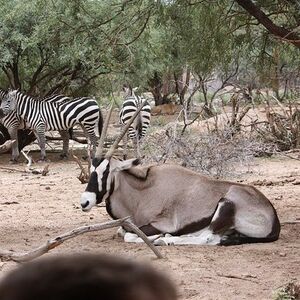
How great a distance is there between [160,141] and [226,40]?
2.66 m

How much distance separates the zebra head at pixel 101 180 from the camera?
7.39 m

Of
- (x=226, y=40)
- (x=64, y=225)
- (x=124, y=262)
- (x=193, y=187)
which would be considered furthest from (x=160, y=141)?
(x=124, y=262)

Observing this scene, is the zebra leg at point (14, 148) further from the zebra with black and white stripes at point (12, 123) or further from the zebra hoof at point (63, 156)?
the zebra hoof at point (63, 156)

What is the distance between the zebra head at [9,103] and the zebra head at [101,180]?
11026 millimetres

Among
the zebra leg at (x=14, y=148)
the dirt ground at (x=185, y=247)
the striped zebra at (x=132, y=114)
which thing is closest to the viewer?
the dirt ground at (x=185, y=247)

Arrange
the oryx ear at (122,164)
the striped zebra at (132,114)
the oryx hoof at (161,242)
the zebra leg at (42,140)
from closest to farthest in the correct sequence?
the oryx hoof at (161,242), the oryx ear at (122,164), the zebra leg at (42,140), the striped zebra at (132,114)

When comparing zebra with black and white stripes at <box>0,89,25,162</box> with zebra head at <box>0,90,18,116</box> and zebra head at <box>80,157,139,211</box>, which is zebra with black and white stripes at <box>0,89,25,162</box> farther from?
zebra head at <box>80,157,139,211</box>

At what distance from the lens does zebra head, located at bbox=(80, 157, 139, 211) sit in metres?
7.39

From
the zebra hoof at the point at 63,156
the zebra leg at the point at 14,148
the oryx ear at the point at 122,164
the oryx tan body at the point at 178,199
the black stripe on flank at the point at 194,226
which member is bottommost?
the zebra hoof at the point at 63,156

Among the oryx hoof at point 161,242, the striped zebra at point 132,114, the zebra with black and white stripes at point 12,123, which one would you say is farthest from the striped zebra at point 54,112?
the oryx hoof at point 161,242

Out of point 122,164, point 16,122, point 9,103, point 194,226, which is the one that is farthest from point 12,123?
point 194,226

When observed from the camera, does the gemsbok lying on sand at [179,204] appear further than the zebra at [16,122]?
No

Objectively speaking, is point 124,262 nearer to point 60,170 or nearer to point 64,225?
point 64,225

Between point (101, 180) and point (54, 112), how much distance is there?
10994 millimetres
